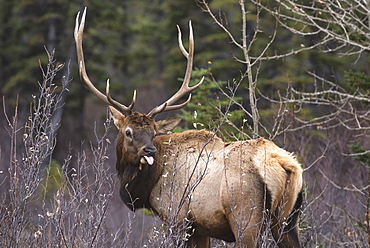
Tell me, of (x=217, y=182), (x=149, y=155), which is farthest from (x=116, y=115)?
(x=217, y=182)

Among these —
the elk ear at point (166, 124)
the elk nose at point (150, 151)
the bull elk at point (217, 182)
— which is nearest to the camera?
the bull elk at point (217, 182)

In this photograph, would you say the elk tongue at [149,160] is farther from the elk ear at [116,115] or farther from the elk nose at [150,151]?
the elk ear at [116,115]

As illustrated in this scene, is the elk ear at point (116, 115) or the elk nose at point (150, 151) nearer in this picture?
the elk nose at point (150, 151)

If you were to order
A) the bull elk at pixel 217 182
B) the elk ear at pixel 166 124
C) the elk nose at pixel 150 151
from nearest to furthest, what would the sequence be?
1. the bull elk at pixel 217 182
2. the elk nose at pixel 150 151
3. the elk ear at pixel 166 124

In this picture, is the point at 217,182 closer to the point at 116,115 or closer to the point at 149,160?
the point at 149,160

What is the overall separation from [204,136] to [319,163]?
559 centimetres

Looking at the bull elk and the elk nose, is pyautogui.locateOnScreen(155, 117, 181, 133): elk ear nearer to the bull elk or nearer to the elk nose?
the bull elk

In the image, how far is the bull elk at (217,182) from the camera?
21.7 feet

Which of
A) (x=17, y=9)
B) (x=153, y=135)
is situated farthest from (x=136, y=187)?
(x=17, y=9)

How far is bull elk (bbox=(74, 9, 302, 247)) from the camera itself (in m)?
6.61

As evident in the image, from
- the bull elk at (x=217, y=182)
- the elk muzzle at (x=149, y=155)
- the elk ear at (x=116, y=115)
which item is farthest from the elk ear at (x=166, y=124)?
the elk muzzle at (x=149, y=155)

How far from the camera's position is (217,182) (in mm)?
6918

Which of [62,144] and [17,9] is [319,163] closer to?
[62,144]

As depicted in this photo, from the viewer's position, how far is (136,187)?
25.0 feet
